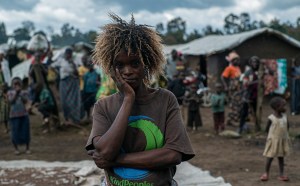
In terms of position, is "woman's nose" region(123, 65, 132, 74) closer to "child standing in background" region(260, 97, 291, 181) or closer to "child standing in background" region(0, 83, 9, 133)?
"child standing in background" region(260, 97, 291, 181)

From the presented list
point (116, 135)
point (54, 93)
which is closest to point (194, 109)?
point (54, 93)

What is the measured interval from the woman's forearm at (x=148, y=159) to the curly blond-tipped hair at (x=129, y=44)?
371mm

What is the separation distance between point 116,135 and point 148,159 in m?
0.18

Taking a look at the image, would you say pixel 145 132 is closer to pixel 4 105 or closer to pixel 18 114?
pixel 18 114

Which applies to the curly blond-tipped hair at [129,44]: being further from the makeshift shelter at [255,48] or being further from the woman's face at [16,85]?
the makeshift shelter at [255,48]

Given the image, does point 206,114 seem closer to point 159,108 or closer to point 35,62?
point 35,62

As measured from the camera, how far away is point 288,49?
603 inches

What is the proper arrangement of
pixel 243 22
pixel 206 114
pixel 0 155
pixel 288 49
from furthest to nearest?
pixel 243 22 → pixel 288 49 → pixel 206 114 → pixel 0 155

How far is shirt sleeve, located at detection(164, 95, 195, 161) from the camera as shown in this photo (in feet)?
6.64

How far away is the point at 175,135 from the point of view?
204cm

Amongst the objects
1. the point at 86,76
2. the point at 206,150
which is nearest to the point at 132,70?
the point at 206,150

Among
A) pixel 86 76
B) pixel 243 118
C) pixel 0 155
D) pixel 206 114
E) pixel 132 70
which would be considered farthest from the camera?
pixel 206 114

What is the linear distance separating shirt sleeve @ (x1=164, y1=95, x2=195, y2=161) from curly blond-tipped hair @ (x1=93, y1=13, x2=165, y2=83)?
0.22 metres

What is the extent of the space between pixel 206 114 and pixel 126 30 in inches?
433
